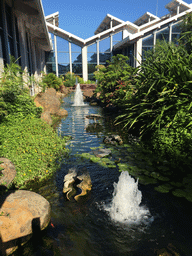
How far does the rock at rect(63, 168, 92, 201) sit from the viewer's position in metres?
3.88

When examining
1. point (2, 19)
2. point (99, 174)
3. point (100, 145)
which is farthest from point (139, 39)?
point (99, 174)

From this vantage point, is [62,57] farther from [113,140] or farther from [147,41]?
[113,140]

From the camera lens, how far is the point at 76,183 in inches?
170

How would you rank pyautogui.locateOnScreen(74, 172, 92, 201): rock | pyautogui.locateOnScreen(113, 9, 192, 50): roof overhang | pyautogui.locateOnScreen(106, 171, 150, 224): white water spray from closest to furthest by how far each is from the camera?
pyautogui.locateOnScreen(106, 171, 150, 224): white water spray, pyautogui.locateOnScreen(74, 172, 92, 201): rock, pyautogui.locateOnScreen(113, 9, 192, 50): roof overhang

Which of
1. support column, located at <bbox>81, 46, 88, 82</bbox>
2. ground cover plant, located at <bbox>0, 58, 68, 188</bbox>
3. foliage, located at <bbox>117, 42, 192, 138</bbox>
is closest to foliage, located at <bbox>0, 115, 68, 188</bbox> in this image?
ground cover plant, located at <bbox>0, 58, 68, 188</bbox>

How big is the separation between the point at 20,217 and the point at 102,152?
3.53 m

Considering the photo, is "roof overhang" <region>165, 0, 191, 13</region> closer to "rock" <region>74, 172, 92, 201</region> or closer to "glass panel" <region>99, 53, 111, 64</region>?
"glass panel" <region>99, 53, 111, 64</region>

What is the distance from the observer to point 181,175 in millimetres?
4441

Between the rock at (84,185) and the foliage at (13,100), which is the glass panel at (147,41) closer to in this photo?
the foliage at (13,100)

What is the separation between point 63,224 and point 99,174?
1797 mm

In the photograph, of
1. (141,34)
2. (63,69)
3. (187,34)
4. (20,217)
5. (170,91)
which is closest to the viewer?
(20,217)

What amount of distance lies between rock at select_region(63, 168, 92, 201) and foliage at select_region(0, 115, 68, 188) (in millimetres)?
723

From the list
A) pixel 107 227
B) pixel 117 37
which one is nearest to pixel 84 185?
pixel 107 227

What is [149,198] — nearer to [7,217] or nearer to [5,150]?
[7,217]
